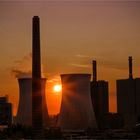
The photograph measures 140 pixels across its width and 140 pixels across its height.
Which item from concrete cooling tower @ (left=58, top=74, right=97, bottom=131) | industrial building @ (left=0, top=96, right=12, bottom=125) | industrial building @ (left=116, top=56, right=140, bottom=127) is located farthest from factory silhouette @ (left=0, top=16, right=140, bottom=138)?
industrial building @ (left=0, top=96, right=12, bottom=125)

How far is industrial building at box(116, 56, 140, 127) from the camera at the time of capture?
80569mm

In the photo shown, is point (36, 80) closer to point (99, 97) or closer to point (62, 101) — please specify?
point (62, 101)

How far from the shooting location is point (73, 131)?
46.3 m

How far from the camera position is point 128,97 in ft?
277

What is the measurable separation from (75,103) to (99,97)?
39.6 metres

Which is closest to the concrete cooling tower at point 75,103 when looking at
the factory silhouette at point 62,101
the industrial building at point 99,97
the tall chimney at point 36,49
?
the factory silhouette at point 62,101

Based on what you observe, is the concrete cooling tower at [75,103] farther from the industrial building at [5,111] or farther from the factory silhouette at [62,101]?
the industrial building at [5,111]

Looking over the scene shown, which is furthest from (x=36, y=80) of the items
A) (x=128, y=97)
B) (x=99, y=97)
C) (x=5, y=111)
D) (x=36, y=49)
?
(x=5, y=111)

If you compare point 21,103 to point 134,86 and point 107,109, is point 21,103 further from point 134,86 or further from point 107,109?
point 107,109

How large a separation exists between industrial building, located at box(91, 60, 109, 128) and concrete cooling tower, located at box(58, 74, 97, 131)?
2006 centimetres

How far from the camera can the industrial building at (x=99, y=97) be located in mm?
71475

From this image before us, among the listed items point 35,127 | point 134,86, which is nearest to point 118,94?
point 134,86

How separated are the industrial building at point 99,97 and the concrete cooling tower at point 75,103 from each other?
65.8 feet

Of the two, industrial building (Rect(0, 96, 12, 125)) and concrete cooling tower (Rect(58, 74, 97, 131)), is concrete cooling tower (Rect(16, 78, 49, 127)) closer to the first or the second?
concrete cooling tower (Rect(58, 74, 97, 131))
